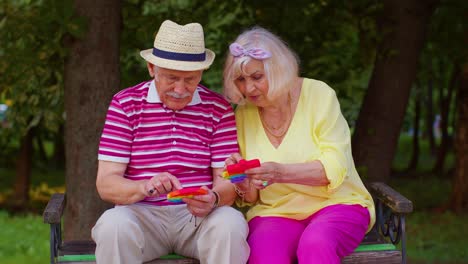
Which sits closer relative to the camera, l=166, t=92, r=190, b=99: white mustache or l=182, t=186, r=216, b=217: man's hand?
l=182, t=186, r=216, b=217: man's hand

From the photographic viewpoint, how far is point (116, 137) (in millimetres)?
3965

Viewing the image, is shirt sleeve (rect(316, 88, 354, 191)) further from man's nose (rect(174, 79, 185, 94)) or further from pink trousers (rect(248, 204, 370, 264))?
man's nose (rect(174, 79, 185, 94))

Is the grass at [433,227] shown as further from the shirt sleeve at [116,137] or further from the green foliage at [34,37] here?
the shirt sleeve at [116,137]

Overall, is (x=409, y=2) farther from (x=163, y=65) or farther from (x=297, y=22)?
(x=163, y=65)

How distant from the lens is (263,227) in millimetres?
4043

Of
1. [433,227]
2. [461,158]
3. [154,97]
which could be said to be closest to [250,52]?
[154,97]

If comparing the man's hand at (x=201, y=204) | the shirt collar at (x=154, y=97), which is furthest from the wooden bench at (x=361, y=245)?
the shirt collar at (x=154, y=97)

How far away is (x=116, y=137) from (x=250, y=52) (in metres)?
0.77

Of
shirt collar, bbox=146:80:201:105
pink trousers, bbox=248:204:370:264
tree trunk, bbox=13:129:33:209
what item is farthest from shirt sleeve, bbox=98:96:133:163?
tree trunk, bbox=13:129:33:209

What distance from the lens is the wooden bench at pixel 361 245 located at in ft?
13.2

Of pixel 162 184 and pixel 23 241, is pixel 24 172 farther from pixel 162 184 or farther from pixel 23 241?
pixel 162 184

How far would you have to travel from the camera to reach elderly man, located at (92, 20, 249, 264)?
12.7 feet

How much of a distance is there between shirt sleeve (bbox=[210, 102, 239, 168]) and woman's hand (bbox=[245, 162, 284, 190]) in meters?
0.21

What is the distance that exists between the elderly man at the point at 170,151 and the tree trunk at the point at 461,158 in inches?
272
